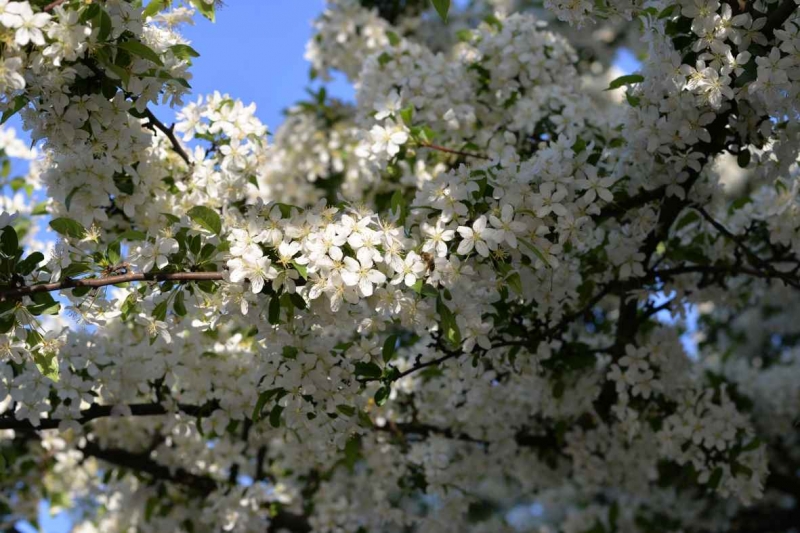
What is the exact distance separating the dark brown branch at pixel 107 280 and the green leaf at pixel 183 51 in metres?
0.71

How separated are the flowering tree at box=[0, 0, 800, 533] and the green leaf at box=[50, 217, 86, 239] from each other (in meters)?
0.01

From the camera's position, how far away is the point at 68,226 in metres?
2.49

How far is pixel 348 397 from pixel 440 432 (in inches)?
64.2

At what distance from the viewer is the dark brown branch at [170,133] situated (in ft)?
9.22

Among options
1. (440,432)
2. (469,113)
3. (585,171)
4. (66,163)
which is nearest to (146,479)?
(440,432)

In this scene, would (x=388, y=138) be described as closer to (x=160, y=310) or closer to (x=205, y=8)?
(x=205, y=8)

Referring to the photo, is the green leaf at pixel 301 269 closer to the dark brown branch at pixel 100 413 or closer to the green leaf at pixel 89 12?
the green leaf at pixel 89 12

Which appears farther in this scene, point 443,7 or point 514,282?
point 514,282

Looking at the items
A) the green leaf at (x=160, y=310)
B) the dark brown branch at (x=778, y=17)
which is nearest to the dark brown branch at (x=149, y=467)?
the green leaf at (x=160, y=310)

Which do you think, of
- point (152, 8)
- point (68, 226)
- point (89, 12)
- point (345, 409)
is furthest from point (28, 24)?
point (345, 409)

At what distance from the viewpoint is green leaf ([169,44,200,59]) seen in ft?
8.34

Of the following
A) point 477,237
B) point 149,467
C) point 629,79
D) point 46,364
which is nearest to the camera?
point 477,237

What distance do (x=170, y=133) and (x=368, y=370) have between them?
3.78 feet

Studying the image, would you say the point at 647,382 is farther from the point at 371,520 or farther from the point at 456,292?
the point at 371,520
